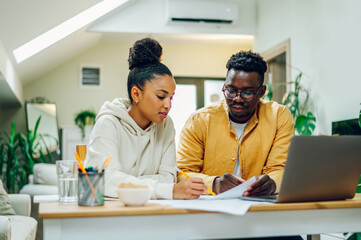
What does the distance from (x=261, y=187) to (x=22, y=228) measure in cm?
182

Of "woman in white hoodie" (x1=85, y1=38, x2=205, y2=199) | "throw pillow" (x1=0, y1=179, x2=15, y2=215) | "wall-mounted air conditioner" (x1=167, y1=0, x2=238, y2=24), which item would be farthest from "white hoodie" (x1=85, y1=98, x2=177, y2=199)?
"wall-mounted air conditioner" (x1=167, y1=0, x2=238, y2=24)

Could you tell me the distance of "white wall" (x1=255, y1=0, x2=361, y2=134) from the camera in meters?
3.32

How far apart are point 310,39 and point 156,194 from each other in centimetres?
326

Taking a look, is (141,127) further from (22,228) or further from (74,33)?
(74,33)

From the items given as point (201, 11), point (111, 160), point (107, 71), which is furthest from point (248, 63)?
point (107, 71)

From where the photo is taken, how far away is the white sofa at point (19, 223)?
2.11 metres

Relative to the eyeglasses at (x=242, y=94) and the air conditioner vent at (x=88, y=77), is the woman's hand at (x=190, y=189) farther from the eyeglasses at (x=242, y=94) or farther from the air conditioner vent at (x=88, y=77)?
the air conditioner vent at (x=88, y=77)

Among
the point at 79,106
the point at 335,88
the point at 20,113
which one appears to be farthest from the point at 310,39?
the point at 20,113

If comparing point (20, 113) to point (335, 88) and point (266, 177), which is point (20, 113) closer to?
point (335, 88)

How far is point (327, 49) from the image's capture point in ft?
12.4

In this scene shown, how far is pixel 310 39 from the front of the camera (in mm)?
4148

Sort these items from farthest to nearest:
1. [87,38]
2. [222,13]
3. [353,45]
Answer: [87,38]
[222,13]
[353,45]

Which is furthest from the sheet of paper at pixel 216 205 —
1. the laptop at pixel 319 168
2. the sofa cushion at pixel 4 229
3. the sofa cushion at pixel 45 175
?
the sofa cushion at pixel 45 175

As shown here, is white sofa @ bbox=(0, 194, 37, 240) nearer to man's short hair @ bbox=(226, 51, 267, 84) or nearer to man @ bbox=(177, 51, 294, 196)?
man @ bbox=(177, 51, 294, 196)
